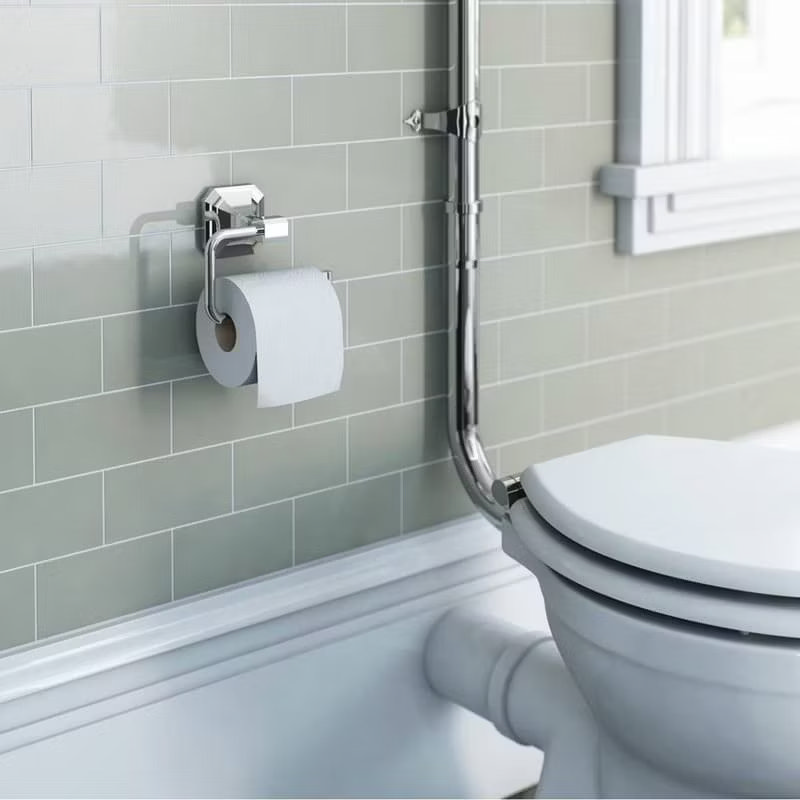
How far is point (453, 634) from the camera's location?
1668mm

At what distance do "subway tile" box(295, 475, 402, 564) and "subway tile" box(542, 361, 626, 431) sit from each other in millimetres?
265

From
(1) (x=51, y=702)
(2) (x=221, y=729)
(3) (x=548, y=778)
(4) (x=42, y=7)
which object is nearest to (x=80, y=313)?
(4) (x=42, y=7)

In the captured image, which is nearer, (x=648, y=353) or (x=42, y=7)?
(x=42, y=7)

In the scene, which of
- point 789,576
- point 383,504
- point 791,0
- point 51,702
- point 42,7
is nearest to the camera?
point 789,576

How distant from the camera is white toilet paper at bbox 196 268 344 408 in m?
1.34

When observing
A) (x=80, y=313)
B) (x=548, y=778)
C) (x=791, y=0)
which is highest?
(x=791, y=0)

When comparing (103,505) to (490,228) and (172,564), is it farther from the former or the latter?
(490,228)

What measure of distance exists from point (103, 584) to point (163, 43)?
0.58 meters

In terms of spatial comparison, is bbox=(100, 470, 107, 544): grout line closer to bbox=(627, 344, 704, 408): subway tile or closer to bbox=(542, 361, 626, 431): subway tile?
bbox=(542, 361, 626, 431): subway tile

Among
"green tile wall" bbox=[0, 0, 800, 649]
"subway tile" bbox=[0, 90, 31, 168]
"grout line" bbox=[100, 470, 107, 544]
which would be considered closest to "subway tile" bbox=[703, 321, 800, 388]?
"green tile wall" bbox=[0, 0, 800, 649]

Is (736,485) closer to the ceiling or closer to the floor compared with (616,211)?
closer to the floor

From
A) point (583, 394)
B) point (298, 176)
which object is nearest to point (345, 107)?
point (298, 176)

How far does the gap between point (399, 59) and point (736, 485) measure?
0.64 m

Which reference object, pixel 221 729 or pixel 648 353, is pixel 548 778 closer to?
pixel 221 729
